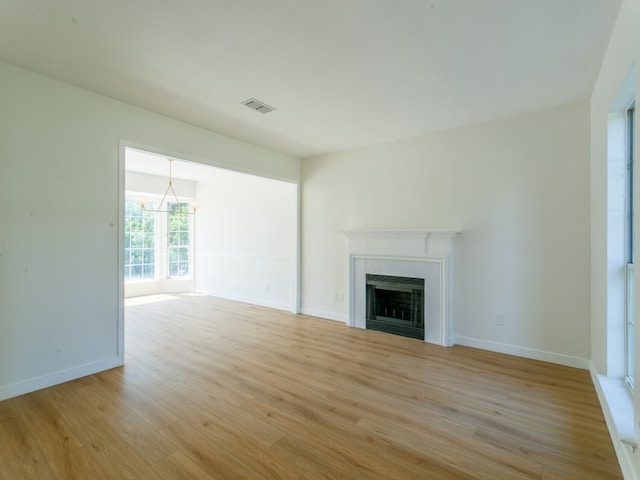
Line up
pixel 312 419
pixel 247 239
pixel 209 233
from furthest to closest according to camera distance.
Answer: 1. pixel 209 233
2. pixel 247 239
3. pixel 312 419

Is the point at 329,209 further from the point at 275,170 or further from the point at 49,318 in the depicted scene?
the point at 49,318

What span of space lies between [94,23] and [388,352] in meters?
3.86

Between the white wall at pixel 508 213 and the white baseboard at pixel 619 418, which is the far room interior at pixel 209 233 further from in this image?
the white baseboard at pixel 619 418

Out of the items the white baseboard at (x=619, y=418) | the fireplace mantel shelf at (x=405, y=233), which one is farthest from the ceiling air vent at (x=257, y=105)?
the white baseboard at (x=619, y=418)

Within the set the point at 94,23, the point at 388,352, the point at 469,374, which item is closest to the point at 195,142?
the point at 94,23

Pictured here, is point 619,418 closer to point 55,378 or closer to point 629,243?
point 629,243

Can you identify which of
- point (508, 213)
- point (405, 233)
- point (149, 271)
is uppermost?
point (508, 213)

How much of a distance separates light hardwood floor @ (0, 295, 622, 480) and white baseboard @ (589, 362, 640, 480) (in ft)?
0.24

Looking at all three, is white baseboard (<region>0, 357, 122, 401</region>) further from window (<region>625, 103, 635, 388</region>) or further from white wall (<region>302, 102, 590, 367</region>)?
window (<region>625, 103, 635, 388</region>)

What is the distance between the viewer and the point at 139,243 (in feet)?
23.6

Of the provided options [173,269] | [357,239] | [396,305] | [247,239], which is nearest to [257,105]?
[357,239]

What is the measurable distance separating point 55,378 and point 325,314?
3.42m

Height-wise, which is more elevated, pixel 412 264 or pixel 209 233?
pixel 209 233

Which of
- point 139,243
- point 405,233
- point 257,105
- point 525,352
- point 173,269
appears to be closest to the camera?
point 257,105
